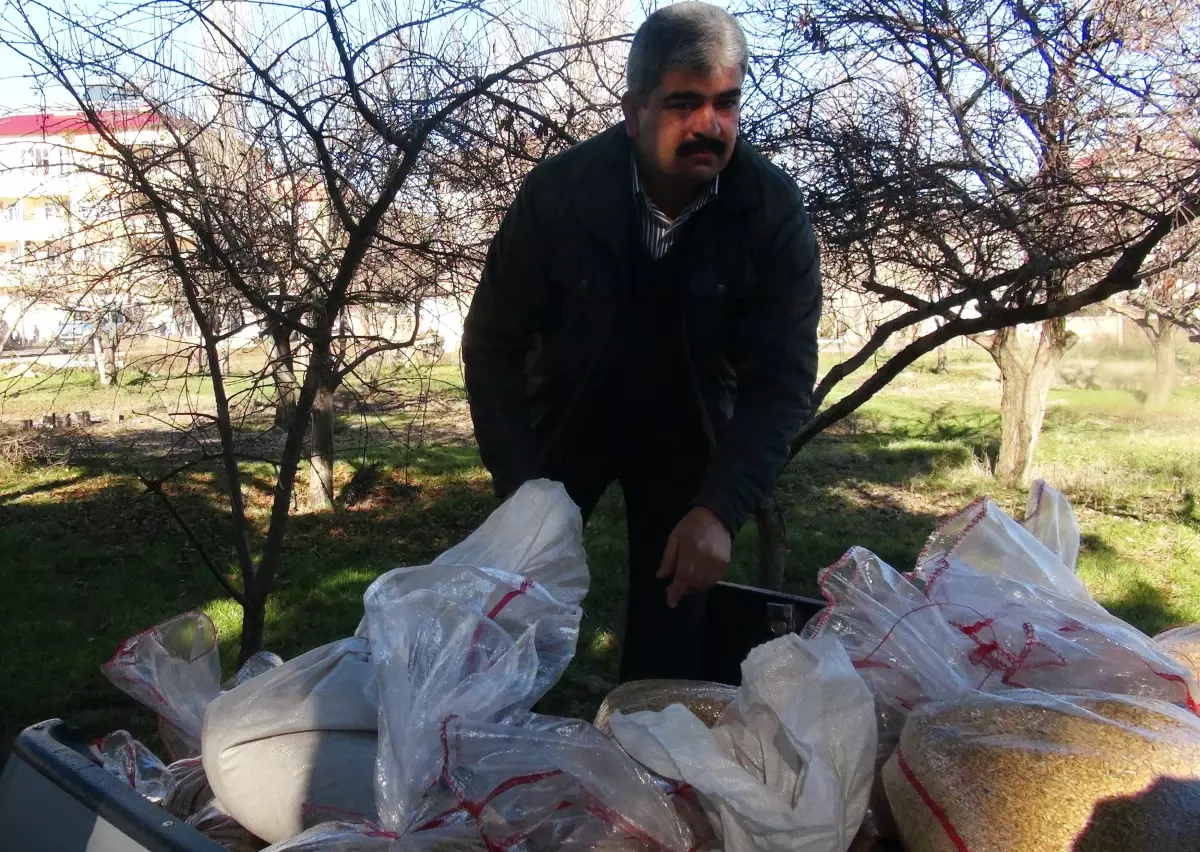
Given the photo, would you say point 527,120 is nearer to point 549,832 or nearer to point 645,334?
point 645,334

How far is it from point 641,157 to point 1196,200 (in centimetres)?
176

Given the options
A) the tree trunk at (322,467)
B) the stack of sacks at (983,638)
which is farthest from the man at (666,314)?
the tree trunk at (322,467)

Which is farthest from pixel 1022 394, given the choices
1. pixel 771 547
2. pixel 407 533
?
pixel 771 547

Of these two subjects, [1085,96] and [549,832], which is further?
[1085,96]

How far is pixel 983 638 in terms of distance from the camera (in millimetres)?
1729

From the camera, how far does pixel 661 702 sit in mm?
1793

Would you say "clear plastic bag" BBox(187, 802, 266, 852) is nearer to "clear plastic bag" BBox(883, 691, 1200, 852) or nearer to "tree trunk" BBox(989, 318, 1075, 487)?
"clear plastic bag" BBox(883, 691, 1200, 852)

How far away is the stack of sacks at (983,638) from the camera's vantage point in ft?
5.11

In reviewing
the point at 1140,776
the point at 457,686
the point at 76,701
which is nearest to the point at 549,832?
the point at 457,686

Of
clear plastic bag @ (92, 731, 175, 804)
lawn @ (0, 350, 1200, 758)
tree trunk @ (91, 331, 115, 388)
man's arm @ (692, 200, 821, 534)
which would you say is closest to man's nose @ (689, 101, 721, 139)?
man's arm @ (692, 200, 821, 534)

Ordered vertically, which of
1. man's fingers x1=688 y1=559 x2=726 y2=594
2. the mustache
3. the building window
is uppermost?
the building window

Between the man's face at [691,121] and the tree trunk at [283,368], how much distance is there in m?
1.65

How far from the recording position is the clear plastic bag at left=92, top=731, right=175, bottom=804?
188 centimetres

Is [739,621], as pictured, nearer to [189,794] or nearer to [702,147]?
[702,147]
